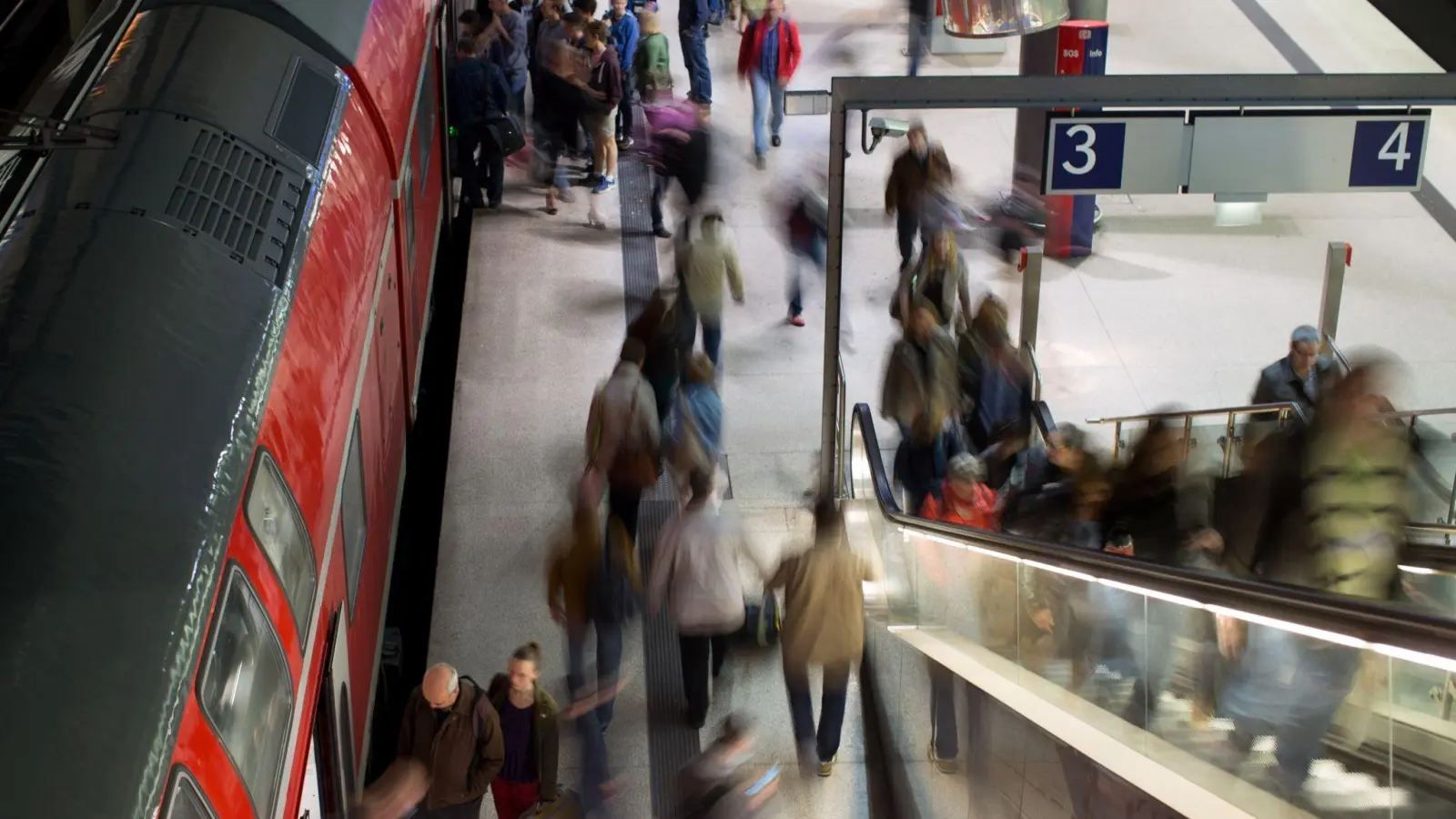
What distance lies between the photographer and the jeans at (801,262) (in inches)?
490

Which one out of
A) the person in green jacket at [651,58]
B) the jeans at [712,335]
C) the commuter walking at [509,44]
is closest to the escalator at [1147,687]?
the jeans at [712,335]

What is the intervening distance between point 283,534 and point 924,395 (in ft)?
17.7

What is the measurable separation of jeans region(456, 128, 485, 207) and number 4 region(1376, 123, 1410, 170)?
788 centimetres

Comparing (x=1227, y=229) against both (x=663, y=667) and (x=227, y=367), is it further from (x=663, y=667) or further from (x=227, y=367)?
(x=227, y=367)

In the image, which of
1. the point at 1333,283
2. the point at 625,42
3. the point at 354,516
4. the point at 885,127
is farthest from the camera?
the point at 625,42

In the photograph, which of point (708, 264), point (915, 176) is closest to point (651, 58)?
point (915, 176)

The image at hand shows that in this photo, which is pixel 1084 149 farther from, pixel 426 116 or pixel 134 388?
pixel 134 388

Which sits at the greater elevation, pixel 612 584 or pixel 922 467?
pixel 922 467

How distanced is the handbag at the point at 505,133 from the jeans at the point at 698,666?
6.56 meters

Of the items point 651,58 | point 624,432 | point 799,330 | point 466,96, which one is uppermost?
point 651,58

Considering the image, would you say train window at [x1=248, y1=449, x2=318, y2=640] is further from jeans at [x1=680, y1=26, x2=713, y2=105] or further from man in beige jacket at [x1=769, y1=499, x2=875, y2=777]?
→ jeans at [x1=680, y1=26, x2=713, y2=105]

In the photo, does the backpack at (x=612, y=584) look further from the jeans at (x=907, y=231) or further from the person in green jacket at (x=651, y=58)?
the person in green jacket at (x=651, y=58)

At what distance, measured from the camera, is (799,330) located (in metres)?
13.0

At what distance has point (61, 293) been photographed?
472 cm
